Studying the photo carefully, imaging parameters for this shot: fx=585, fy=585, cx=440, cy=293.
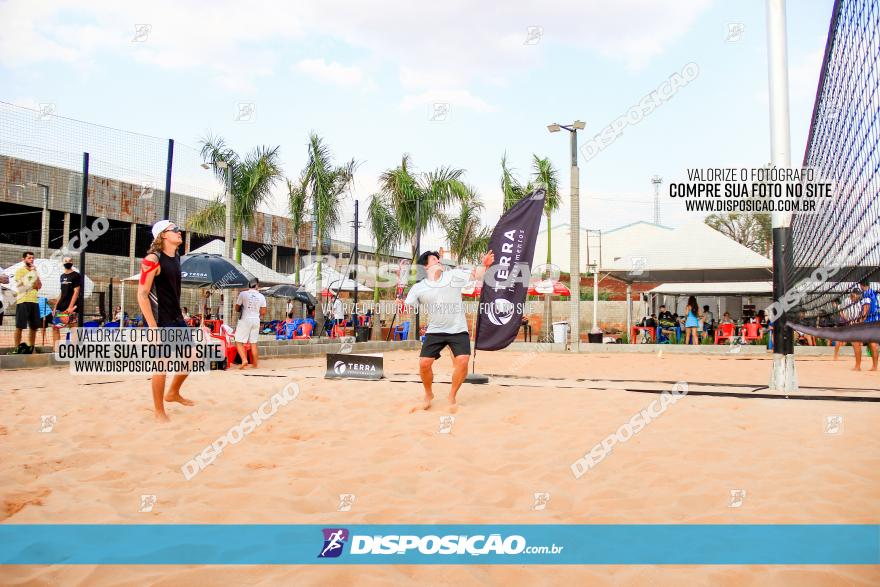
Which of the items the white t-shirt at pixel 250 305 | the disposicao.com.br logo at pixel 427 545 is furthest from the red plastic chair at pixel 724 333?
the disposicao.com.br logo at pixel 427 545

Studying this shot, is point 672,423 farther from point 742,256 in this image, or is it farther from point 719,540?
point 742,256

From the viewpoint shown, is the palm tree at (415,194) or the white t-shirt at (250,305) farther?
the palm tree at (415,194)

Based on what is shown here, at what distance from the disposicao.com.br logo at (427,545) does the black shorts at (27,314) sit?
8529 millimetres

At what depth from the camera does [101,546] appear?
2283mm

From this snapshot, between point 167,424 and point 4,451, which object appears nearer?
point 4,451

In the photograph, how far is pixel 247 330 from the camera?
30.2 feet

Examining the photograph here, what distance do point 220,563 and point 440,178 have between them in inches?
645

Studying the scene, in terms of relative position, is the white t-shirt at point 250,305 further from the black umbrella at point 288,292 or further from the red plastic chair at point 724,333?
the red plastic chair at point 724,333

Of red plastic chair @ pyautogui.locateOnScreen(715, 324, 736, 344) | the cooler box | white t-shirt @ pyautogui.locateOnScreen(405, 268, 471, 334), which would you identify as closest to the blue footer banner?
white t-shirt @ pyautogui.locateOnScreen(405, 268, 471, 334)

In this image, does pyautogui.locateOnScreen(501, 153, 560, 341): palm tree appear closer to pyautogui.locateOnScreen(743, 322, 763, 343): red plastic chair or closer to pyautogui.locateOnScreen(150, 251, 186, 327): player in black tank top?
pyautogui.locateOnScreen(743, 322, 763, 343): red plastic chair

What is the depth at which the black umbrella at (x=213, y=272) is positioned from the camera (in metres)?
10.7

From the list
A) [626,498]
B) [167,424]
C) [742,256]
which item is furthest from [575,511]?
[742,256]

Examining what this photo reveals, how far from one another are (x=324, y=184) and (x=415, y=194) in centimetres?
265

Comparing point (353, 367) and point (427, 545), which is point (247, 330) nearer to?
point (353, 367)
